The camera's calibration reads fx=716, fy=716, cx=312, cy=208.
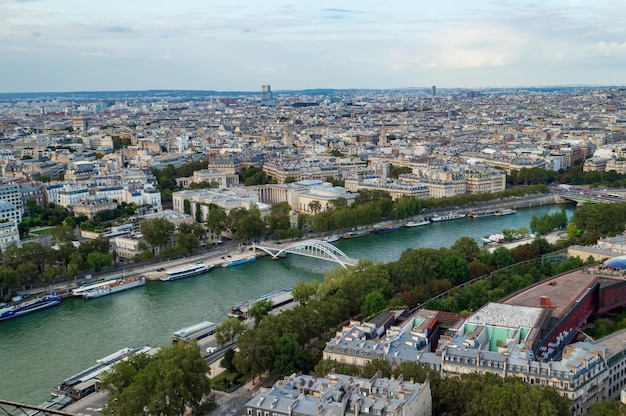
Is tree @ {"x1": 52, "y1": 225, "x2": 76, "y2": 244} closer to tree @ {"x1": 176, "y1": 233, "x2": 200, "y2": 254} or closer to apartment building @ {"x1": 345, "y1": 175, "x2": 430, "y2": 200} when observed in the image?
tree @ {"x1": 176, "y1": 233, "x2": 200, "y2": 254}

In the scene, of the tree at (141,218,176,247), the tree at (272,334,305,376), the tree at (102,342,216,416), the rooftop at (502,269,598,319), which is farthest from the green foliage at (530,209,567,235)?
the tree at (102,342,216,416)

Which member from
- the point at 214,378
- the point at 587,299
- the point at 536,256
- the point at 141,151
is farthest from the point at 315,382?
the point at 141,151

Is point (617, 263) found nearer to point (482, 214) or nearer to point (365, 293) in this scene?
point (365, 293)

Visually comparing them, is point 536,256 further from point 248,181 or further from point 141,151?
point 141,151

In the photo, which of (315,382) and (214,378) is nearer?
(315,382)

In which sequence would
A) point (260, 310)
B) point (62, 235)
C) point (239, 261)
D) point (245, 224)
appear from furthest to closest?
point (245, 224) → point (62, 235) → point (239, 261) → point (260, 310)

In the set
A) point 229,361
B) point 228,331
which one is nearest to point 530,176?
point 228,331
